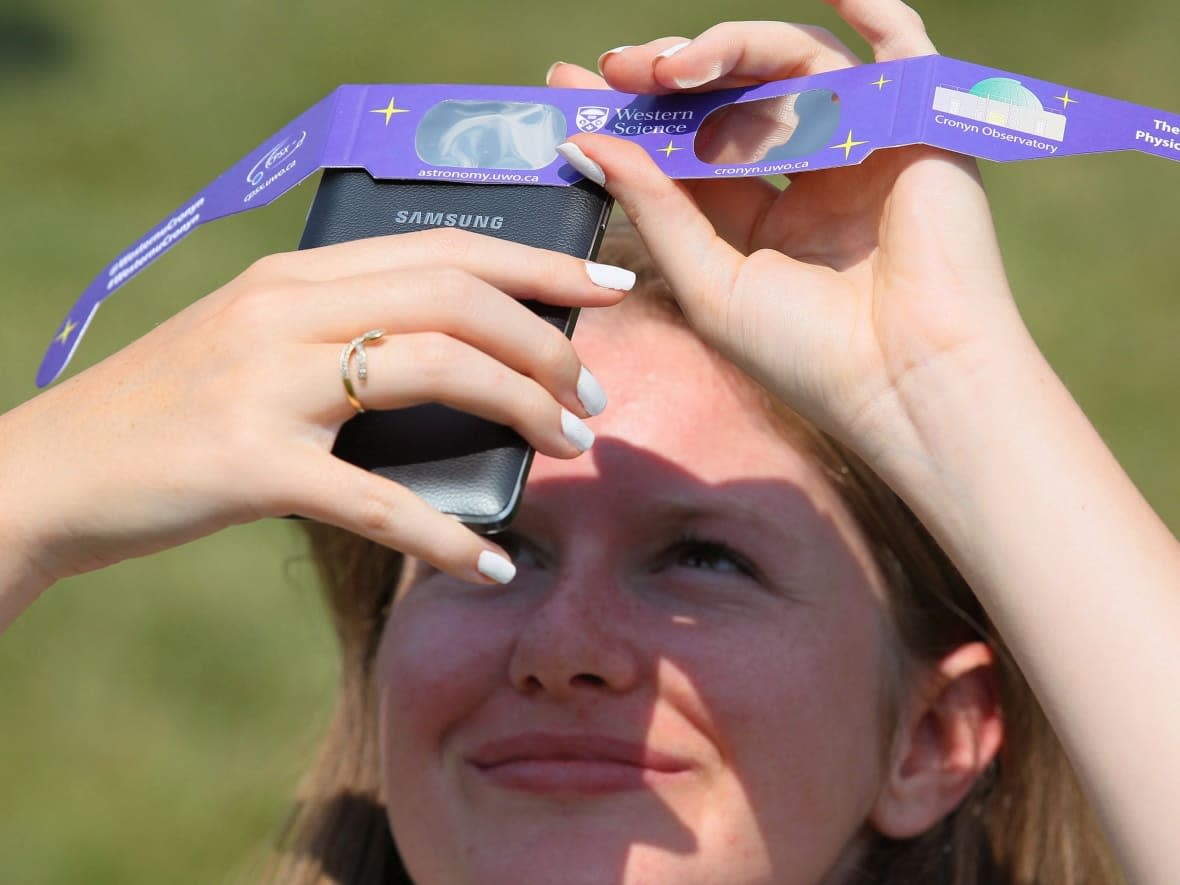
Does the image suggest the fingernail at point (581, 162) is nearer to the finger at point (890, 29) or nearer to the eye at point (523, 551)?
the finger at point (890, 29)

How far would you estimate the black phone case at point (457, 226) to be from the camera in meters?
1.49

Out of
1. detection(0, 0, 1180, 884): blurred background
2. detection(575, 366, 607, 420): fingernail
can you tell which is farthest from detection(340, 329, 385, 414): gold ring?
detection(0, 0, 1180, 884): blurred background

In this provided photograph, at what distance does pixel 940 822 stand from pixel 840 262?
1.00 metres

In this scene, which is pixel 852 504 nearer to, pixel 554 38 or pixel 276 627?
pixel 276 627

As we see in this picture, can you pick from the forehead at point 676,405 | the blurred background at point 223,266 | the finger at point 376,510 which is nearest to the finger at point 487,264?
the finger at point 376,510

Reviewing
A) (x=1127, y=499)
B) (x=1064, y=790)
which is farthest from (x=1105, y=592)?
(x=1064, y=790)

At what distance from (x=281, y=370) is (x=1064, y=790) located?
1478mm

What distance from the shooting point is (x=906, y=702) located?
7.11 ft

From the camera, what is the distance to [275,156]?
1808mm

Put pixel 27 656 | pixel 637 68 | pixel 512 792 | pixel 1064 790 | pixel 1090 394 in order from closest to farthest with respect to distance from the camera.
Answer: pixel 637 68
pixel 512 792
pixel 1064 790
pixel 27 656
pixel 1090 394

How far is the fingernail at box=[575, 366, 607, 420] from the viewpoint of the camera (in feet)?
5.14

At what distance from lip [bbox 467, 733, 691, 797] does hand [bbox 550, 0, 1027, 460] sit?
0.50m

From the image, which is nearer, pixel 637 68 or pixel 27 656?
pixel 637 68

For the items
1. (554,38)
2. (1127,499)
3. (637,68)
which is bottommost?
(1127,499)
